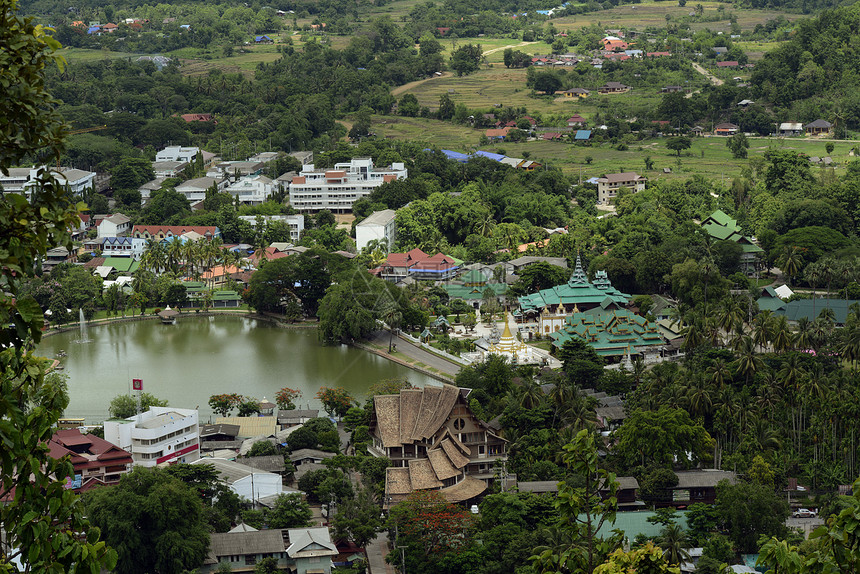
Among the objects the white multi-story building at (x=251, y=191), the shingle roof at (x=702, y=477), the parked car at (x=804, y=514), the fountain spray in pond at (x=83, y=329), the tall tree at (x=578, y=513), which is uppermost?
the tall tree at (x=578, y=513)

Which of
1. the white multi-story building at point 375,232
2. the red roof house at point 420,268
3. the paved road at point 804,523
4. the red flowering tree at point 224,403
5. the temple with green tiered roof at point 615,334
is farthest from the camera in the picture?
the white multi-story building at point 375,232

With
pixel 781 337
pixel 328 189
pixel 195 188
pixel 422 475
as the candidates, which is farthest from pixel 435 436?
pixel 195 188

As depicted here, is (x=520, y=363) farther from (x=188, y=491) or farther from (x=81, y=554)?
(x=81, y=554)

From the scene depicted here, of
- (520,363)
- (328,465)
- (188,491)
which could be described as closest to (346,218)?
(520,363)

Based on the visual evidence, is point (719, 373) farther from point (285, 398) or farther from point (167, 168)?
point (167, 168)

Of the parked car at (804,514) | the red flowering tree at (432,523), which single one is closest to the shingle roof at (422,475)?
the red flowering tree at (432,523)

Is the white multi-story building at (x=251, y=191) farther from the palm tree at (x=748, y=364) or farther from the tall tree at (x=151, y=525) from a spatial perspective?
the tall tree at (x=151, y=525)
